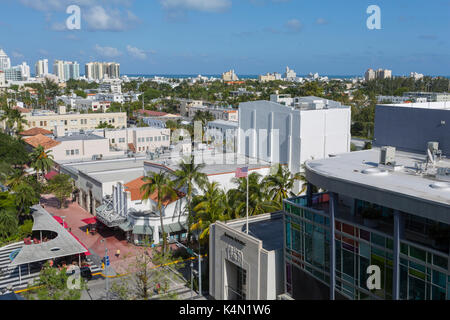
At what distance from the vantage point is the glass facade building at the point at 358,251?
1773cm

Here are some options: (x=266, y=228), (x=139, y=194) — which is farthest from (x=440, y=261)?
(x=139, y=194)

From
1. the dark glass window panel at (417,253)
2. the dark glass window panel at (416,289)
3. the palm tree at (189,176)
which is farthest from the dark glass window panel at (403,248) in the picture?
the palm tree at (189,176)

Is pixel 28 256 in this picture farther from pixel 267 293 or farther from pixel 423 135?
pixel 423 135

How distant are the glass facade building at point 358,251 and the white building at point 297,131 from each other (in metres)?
26.3

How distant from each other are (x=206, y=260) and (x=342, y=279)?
15870 mm

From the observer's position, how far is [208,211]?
3369 cm

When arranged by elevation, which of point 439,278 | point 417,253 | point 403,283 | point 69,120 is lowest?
point 403,283

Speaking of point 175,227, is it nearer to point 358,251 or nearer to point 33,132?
point 358,251

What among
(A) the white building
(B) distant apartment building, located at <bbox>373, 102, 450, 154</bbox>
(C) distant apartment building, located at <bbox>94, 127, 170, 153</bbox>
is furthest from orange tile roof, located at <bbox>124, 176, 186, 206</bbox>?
(C) distant apartment building, located at <bbox>94, 127, 170, 153</bbox>

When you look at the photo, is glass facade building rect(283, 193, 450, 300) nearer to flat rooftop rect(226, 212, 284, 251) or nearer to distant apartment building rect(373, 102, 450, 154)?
flat rooftop rect(226, 212, 284, 251)

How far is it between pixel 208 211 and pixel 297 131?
20607 millimetres

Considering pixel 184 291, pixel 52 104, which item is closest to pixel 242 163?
pixel 184 291

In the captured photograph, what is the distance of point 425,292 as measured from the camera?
17828 mm

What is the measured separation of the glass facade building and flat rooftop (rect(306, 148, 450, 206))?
115cm
